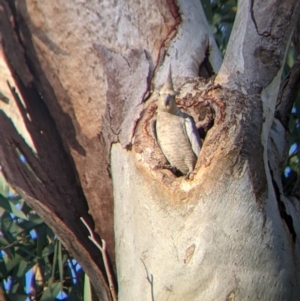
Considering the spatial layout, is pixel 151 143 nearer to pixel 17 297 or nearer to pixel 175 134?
pixel 175 134

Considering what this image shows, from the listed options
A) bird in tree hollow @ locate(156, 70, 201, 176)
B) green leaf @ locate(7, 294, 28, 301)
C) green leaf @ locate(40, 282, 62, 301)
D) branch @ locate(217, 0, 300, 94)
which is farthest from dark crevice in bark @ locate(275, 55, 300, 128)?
green leaf @ locate(7, 294, 28, 301)

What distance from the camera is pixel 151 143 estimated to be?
1520mm

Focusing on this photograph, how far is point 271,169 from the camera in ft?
5.15

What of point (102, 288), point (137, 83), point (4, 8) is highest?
point (4, 8)

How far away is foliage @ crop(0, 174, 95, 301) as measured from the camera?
7.79ft

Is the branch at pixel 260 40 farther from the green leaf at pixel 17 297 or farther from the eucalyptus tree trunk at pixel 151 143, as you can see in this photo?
the green leaf at pixel 17 297

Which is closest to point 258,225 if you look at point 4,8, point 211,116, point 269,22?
point 211,116

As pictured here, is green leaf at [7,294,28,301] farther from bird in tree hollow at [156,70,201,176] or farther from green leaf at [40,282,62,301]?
bird in tree hollow at [156,70,201,176]

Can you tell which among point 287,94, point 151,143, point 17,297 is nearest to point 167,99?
point 151,143

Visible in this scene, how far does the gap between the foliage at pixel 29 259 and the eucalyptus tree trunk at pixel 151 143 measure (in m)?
0.62

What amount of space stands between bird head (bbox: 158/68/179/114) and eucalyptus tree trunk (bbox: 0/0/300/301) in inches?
2.3

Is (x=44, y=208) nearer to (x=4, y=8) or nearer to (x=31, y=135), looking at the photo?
(x=31, y=135)

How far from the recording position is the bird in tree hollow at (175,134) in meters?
1.48

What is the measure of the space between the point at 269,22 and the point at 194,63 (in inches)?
8.6
